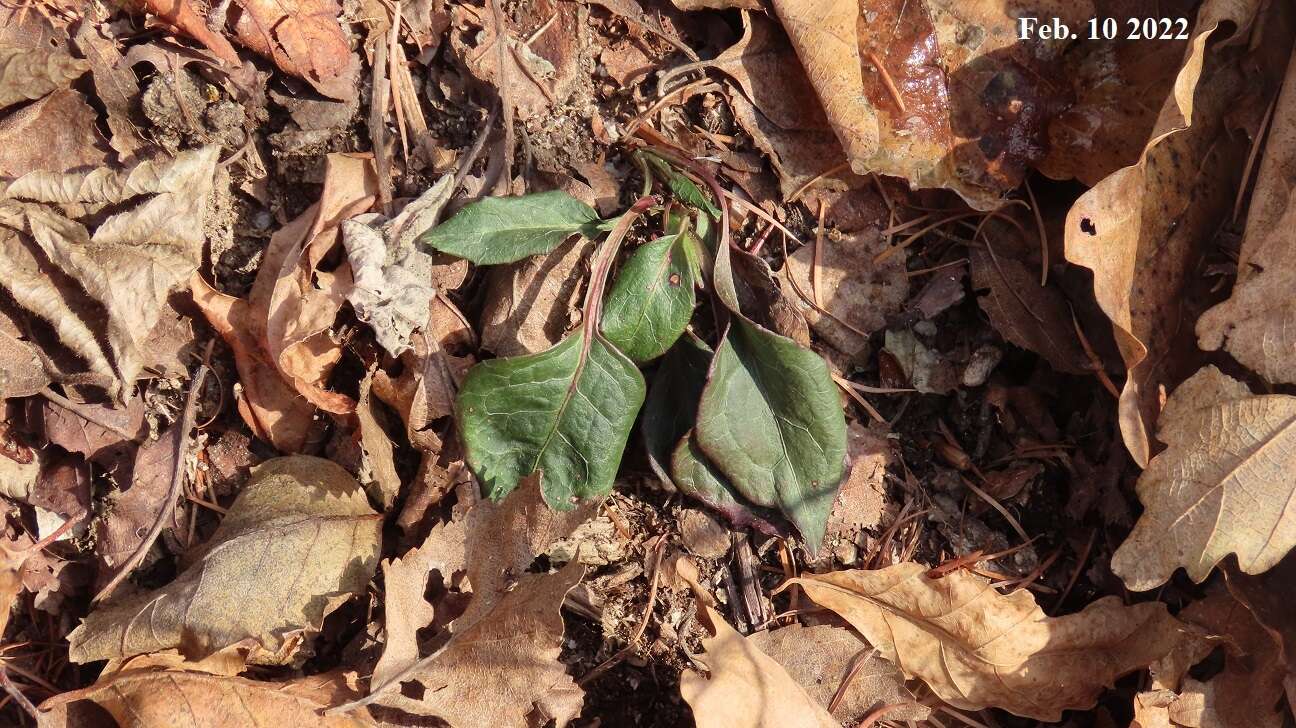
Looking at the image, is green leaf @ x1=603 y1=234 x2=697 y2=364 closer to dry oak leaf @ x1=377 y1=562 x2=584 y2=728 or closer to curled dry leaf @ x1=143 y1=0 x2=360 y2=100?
dry oak leaf @ x1=377 y1=562 x2=584 y2=728

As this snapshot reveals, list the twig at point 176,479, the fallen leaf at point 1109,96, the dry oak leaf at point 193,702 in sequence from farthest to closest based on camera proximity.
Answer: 1. the fallen leaf at point 1109,96
2. the twig at point 176,479
3. the dry oak leaf at point 193,702

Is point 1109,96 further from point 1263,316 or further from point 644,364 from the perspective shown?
point 644,364

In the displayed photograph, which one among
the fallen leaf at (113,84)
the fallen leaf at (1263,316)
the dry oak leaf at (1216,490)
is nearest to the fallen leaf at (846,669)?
the dry oak leaf at (1216,490)

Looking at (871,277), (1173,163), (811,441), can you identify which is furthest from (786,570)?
(1173,163)

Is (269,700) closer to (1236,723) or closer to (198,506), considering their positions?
(198,506)

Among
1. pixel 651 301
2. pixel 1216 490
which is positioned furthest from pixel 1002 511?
pixel 651 301

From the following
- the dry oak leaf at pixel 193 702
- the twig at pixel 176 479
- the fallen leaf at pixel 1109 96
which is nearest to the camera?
the dry oak leaf at pixel 193 702

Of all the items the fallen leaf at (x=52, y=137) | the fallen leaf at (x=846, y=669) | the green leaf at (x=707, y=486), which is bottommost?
the fallen leaf at (x=846, y=669)

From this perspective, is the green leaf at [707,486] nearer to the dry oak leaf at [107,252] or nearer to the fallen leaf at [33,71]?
the dry oak leaf at [107,252]
